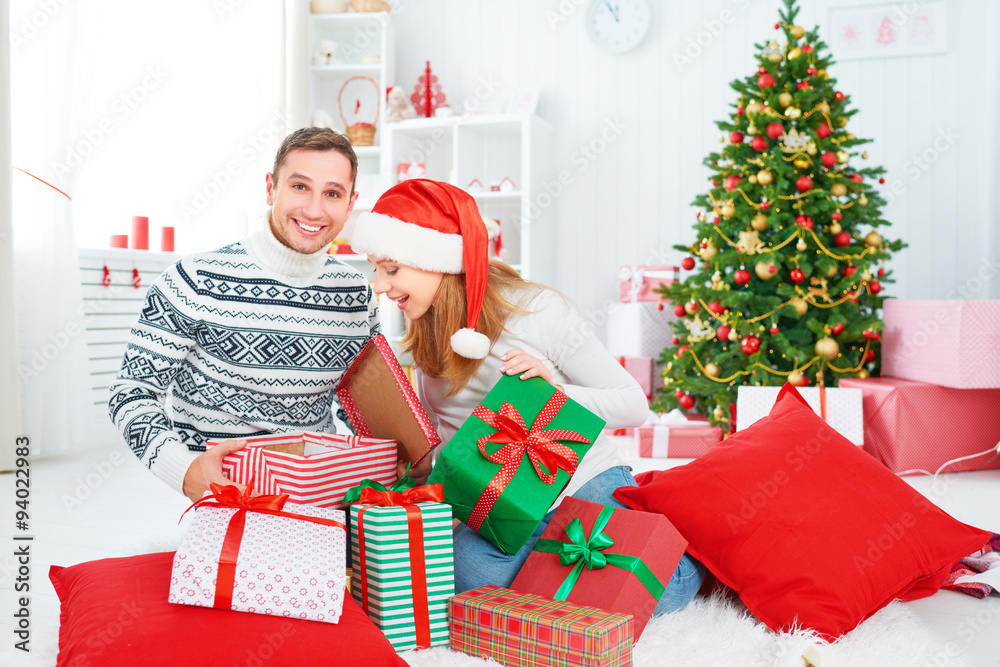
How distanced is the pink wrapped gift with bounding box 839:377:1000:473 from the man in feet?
7.45

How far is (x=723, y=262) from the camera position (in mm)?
3340

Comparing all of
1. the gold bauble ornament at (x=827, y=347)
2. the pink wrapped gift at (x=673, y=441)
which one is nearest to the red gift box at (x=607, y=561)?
the pink wrapped gift at (x=673, y=441)

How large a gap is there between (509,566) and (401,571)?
0.24m

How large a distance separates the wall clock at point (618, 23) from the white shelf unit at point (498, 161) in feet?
1.91

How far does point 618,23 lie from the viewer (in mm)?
4469

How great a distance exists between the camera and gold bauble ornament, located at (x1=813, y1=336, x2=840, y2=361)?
319 cm

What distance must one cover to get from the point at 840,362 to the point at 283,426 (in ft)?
8.11

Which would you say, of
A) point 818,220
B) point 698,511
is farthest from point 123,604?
point 818,220

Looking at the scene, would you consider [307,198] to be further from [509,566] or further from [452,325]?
[509,566]

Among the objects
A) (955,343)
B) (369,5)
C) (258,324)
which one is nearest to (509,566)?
(258,324)

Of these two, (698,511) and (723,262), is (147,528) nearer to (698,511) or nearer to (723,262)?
(698,511)

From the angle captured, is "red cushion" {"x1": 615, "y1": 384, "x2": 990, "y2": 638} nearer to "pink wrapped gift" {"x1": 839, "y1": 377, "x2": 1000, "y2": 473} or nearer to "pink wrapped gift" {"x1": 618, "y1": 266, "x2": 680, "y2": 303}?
"pink wrapped gift" {"x1": 839, "y1": 377, "x2": 1000, "y2": 473}

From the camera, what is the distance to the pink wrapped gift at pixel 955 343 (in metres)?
2.95

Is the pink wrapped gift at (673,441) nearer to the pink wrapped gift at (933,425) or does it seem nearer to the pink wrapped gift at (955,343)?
the pink wrapped gift at (933,425)
